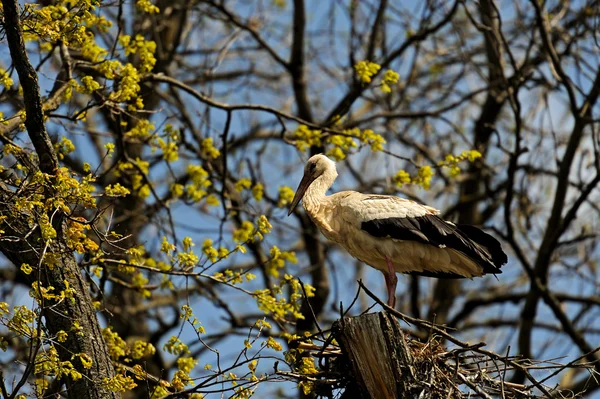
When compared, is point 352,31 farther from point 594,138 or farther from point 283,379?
point 283,379

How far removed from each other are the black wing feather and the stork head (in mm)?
1045

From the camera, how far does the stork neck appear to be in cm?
830

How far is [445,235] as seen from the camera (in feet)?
24.2

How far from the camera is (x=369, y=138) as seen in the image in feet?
27.8

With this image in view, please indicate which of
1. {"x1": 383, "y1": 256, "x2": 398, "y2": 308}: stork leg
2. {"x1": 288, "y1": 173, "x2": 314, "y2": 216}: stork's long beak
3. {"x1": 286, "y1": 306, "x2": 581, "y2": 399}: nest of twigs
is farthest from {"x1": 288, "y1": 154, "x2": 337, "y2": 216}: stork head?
{"x1": 286, "y1": 306, "x2": 581, "y2": 399}: nest of twigs

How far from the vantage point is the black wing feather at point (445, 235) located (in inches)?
292

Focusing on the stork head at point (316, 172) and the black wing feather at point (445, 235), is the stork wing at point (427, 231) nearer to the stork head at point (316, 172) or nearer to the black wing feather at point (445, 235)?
the black wing feather at point (445, 235)

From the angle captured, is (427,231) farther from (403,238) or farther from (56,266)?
(56,266)

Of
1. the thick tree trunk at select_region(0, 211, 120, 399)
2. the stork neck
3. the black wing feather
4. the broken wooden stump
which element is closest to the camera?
the broken wooden stump

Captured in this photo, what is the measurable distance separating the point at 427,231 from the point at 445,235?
20 cm

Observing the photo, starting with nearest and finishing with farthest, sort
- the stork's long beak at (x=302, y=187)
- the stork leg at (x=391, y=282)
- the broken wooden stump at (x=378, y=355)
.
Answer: the broken wooden stump at (x=378, y=355) < the stork leg at (x=391, y=282) < the stork's long beak at (x=302, y=187)

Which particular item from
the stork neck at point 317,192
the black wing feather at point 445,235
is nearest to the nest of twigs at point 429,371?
the black wing feather at point 445,235

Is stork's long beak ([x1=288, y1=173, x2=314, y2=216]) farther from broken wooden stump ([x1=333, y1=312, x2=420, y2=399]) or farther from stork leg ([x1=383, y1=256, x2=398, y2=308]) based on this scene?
broken wooden stump ([x1=333, y1=312, x2=420, y2=399])

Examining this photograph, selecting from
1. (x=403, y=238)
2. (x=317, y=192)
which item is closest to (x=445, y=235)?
(x=403, y=238)
